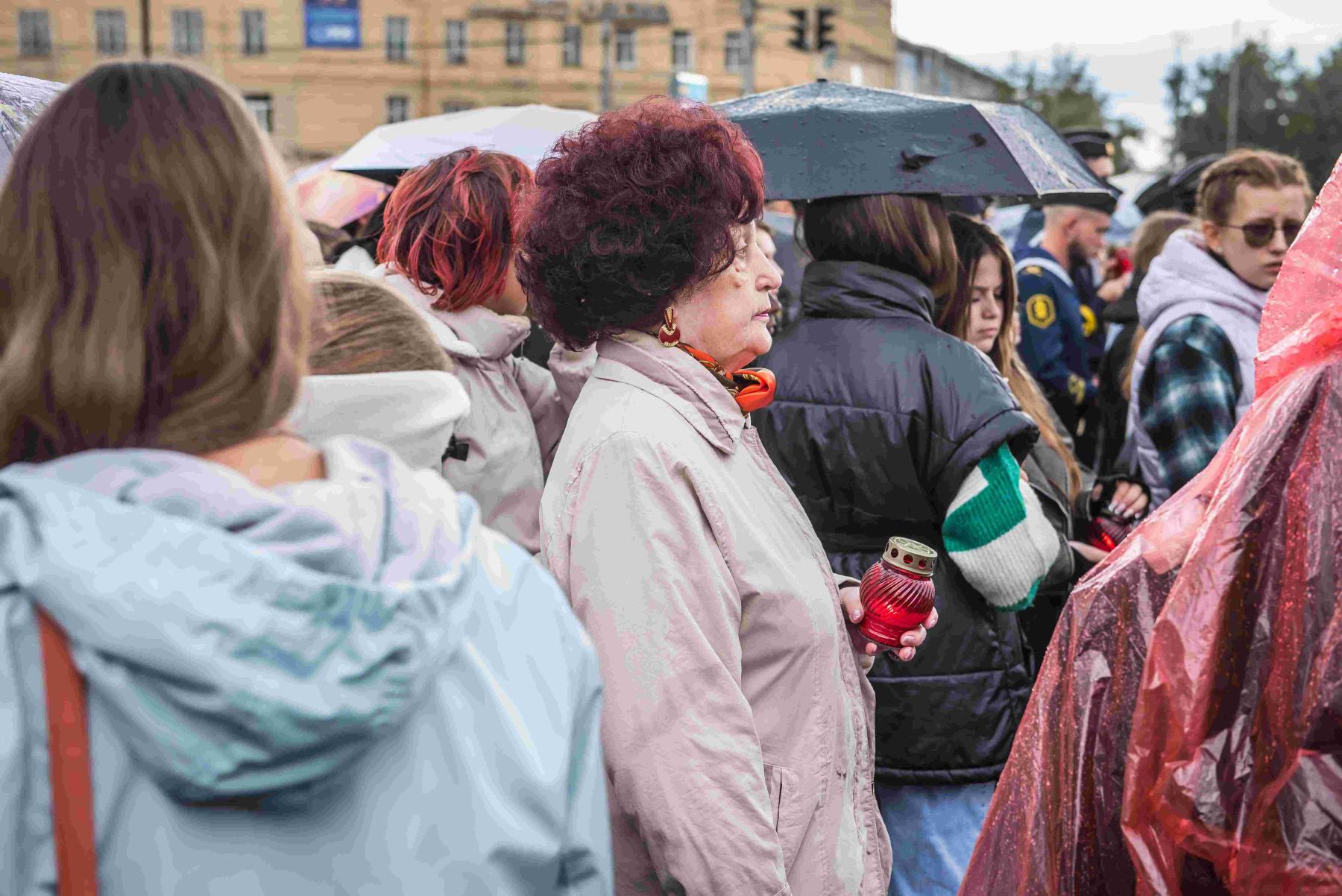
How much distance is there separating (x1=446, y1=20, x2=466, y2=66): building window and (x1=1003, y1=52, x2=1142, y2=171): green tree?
27.9 m

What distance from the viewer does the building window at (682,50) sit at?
4778 centimetres

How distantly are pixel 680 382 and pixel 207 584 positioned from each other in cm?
130

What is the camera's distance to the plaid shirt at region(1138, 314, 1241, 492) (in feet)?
13.0

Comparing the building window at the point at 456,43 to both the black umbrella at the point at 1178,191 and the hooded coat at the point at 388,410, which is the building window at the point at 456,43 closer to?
the black umbrella at the point at 1178,191

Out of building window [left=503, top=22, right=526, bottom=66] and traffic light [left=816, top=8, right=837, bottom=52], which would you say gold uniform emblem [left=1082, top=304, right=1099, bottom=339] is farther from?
building window [left=503, top=22, right=526, bottom=66]

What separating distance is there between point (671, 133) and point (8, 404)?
143 cm

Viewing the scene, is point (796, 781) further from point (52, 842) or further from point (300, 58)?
point (300, 58)

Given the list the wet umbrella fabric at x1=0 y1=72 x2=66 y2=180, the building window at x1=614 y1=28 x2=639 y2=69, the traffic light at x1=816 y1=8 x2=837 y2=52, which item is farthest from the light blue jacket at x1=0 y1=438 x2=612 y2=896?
the building window at x1=614 y1=28 x2=639 y2=69

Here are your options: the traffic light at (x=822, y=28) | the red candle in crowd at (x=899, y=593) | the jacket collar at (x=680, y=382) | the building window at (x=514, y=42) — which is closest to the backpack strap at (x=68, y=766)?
the jacket collar at (x=680, y=382)

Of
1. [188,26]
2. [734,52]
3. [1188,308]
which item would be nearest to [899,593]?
[1188,308]

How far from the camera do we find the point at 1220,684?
7.14 ft

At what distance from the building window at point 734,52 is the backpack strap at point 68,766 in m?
49.1

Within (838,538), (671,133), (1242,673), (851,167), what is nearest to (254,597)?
(671,133)

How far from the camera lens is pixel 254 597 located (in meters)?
1.13
